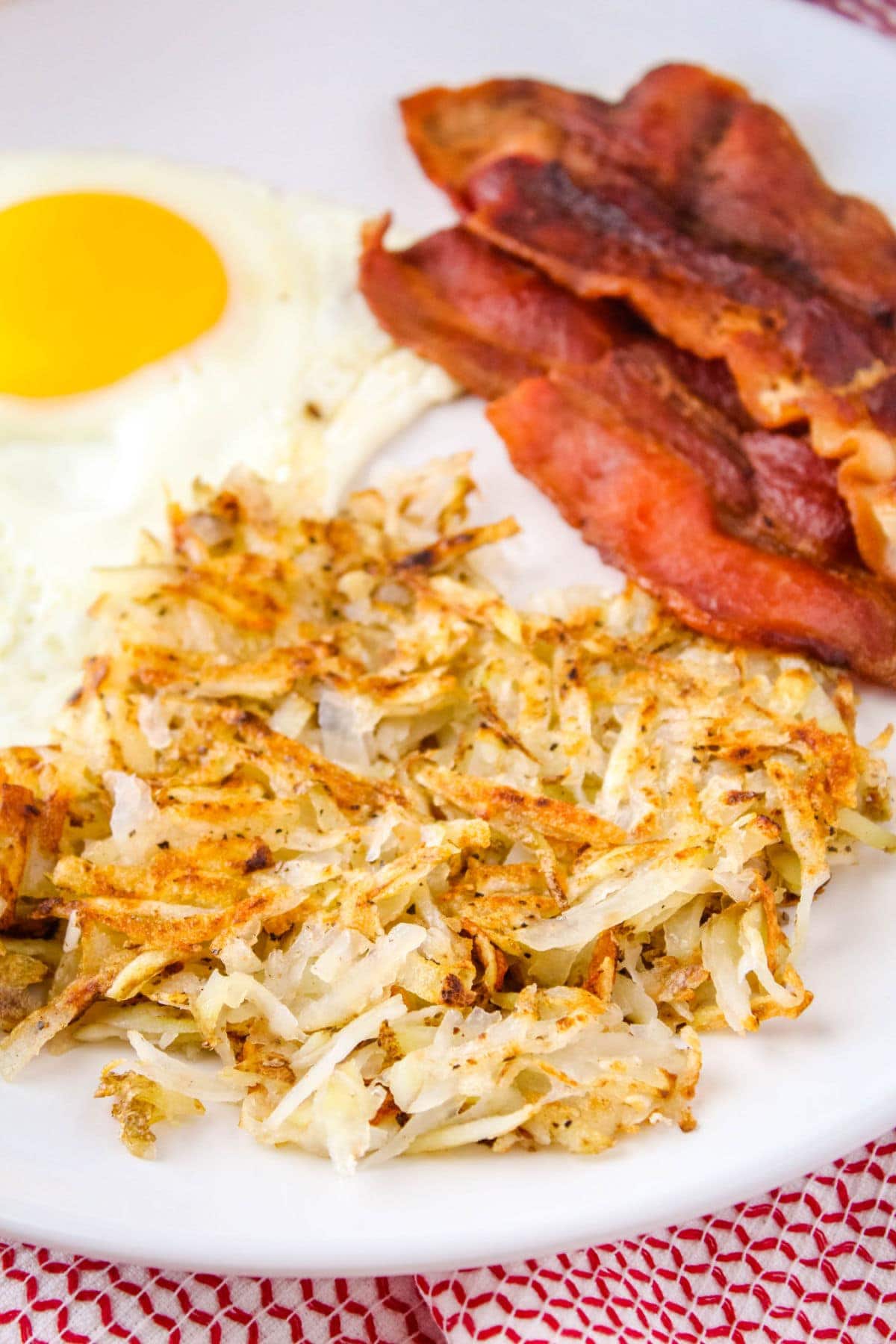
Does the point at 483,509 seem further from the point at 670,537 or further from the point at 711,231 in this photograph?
the point at 711,231

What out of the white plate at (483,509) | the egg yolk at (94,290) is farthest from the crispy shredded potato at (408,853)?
the egg yolk at (94,290)

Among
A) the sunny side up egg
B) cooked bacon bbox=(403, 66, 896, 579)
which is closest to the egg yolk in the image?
the sunny side up egg

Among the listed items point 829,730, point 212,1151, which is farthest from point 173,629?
point 829,730

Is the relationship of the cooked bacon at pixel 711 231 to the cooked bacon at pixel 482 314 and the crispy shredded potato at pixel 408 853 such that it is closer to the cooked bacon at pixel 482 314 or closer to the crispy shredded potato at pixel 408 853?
the cooked bacon at pixel 482 314

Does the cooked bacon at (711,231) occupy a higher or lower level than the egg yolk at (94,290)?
higher

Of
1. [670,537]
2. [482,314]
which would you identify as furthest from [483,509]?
[482,314]

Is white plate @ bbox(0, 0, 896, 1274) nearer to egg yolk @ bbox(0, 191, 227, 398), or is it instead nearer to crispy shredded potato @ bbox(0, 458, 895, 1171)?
crispy shredded potato @ bbox(0, 458, 895, 1171)

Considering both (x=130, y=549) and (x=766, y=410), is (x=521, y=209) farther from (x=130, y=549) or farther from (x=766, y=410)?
(x=130, y=549)
